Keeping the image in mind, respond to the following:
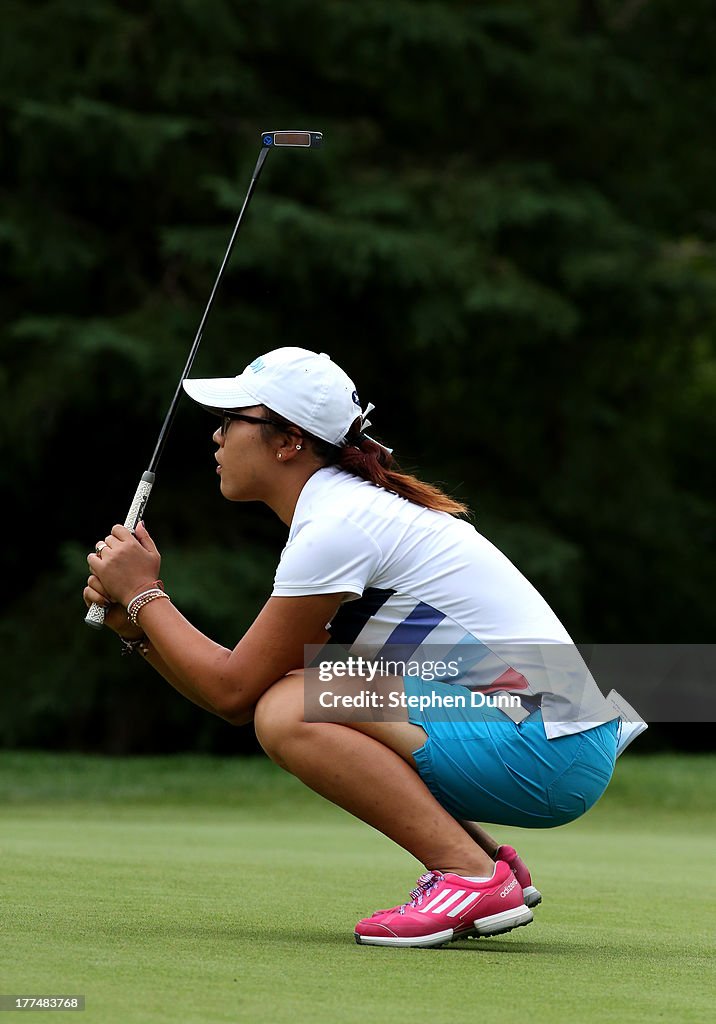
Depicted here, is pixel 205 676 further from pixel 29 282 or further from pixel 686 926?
pixel 29 282

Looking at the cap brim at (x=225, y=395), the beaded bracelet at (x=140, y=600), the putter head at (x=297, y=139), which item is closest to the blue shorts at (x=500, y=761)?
the beaded bracelet at (x=140, y=600)

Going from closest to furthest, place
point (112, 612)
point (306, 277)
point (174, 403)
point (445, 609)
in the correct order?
point (445, 609), point (112, 612), point (174, 403), point (306, 277)

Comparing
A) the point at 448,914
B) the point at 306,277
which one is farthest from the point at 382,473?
the point at 306,277

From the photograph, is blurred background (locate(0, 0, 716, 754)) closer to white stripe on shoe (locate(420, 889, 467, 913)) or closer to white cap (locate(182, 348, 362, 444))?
white cap (locate(182, 348, 362, 444))

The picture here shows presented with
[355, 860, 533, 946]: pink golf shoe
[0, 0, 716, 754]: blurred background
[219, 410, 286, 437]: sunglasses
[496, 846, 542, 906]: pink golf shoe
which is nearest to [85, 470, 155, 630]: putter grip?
[219, 410, 286, 437]: sunglasses

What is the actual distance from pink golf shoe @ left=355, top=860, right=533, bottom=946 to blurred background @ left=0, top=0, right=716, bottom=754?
9.31 meters

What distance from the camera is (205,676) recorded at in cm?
327

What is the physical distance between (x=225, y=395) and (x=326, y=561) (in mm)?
486

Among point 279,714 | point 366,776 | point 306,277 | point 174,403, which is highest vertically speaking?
point 306,277

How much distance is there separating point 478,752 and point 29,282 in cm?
1166

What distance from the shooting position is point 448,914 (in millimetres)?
3209

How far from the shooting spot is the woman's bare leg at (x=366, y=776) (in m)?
3.20

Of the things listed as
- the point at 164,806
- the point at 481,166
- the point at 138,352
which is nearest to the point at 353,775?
the point at 164,806

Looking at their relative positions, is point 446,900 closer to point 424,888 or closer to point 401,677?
point 424,888
